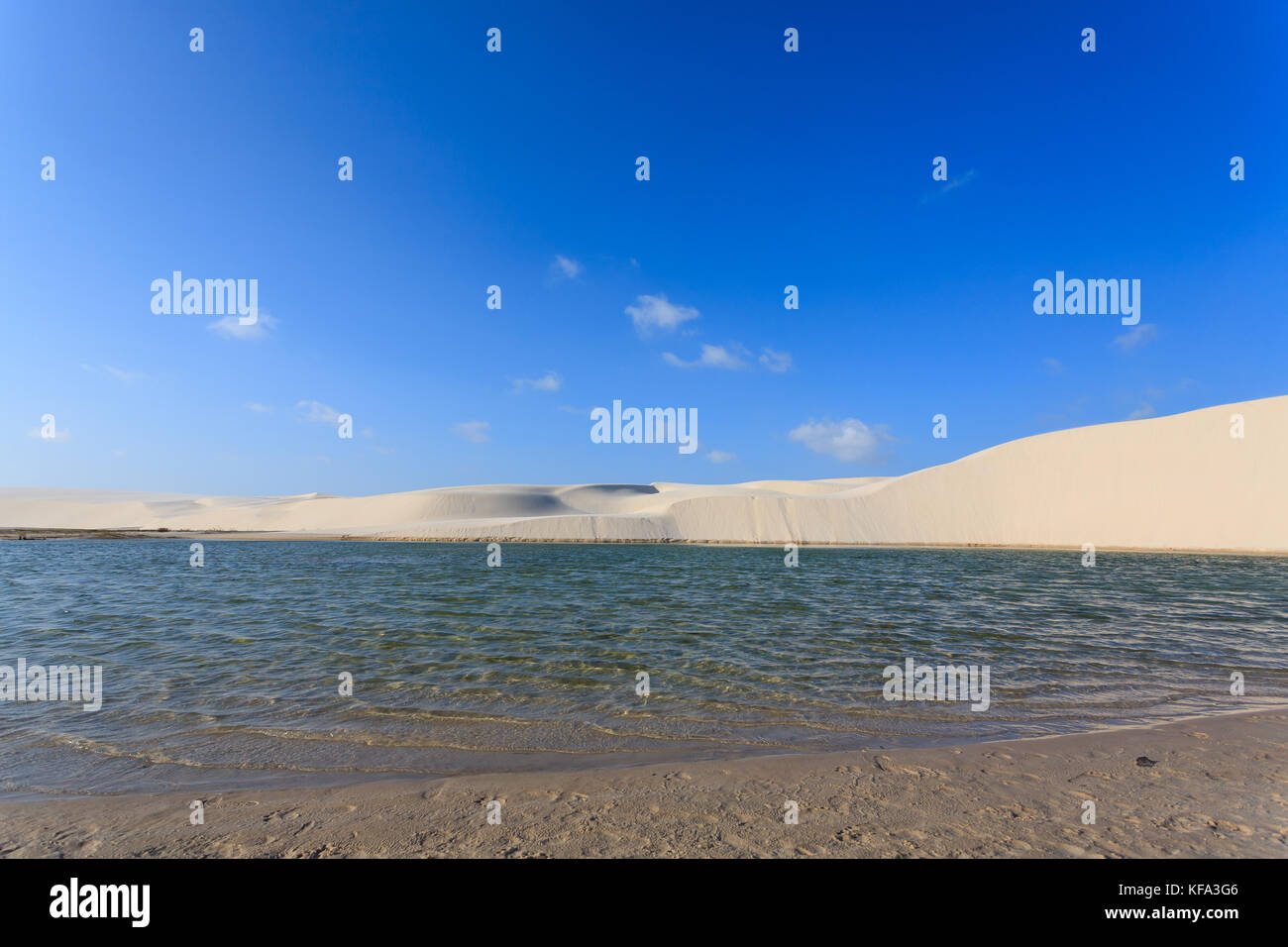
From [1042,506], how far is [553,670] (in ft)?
189

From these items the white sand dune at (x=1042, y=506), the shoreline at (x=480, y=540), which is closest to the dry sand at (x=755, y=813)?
the shoreline at (x=480, y=540)

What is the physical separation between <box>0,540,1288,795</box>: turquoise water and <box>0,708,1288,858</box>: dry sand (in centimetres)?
59

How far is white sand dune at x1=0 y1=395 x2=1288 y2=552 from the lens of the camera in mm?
44312

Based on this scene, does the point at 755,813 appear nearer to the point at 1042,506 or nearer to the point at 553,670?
the point at 553,670

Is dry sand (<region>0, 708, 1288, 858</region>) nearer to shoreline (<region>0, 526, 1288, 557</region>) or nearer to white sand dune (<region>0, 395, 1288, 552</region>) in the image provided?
shoreline (<region>0, 526, 1288, 557</region>)

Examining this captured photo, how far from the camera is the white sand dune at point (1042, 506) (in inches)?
1745

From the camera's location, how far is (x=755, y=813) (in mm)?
4055

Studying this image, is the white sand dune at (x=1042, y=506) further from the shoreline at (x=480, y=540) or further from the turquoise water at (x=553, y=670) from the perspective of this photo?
the turquoise water at (x=553, y=670)

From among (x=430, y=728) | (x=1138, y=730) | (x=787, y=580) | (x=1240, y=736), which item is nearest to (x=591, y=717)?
(x=430, y=728)

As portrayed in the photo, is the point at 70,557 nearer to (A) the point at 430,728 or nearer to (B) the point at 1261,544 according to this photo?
(A) the point at 430,728
